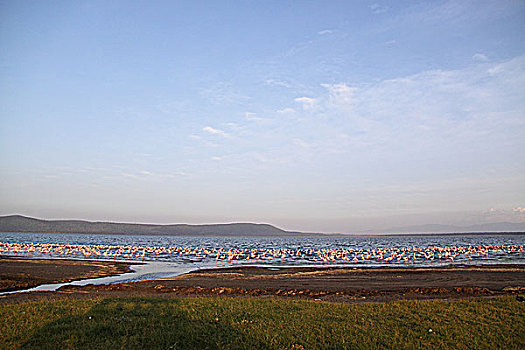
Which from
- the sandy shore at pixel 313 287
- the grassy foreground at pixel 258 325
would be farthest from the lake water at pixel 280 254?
the grassy foreground at pixel 258 325

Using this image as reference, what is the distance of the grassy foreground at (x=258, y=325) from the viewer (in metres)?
10.2

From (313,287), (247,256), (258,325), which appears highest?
(258,325)

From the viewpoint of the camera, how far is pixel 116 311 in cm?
1319

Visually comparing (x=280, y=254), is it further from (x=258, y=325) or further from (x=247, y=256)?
(x=258, y=325)

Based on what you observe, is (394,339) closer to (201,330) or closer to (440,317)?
(440,317)

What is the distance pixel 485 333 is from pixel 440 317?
1.71 m

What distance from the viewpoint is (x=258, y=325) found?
38.3 feet

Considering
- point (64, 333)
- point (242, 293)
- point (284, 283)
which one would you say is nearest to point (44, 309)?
point (64, 333)

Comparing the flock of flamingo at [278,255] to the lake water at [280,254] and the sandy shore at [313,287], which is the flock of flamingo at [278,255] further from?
the sandy shore at [313,287]

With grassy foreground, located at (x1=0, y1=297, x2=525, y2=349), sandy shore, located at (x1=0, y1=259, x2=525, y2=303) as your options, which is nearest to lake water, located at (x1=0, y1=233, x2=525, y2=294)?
sandy shore, located at (x1=0, y1=259, x2=525, y2=303)

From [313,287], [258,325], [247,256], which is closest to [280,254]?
[247,256]

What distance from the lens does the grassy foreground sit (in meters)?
10.2

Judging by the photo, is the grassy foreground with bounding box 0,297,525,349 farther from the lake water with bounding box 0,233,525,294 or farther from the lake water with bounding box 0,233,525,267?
the lake water with bounding box 0,233,525,267

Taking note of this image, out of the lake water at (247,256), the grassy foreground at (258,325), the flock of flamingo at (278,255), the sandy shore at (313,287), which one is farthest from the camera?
the flock of flamingo at (278,255)
